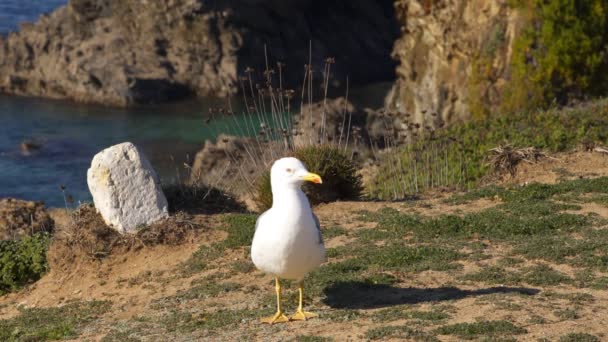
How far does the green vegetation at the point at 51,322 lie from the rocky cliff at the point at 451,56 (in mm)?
11686

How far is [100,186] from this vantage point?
1373cm

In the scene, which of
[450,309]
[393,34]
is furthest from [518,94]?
[393,34]

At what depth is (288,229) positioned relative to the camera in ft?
31.5

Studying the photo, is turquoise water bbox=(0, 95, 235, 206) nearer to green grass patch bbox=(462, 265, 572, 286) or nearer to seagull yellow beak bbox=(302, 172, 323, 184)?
green grass patch bbox=(462, 265, 572, 286)

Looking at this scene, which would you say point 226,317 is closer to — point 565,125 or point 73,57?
point 565,125

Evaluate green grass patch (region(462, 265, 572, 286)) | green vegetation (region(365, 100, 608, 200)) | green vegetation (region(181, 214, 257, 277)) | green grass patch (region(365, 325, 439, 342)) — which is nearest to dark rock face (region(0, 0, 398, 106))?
green vegetation (region(365, 100, 608, 200))

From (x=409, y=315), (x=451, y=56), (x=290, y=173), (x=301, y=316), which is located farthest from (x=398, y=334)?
(x=451, y=56)

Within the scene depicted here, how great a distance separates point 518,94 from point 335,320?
1415cm

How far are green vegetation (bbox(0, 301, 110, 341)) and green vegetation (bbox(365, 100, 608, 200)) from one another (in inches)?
231

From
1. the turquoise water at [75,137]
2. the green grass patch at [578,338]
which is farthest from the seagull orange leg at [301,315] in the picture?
the turquoise water at [75,137]

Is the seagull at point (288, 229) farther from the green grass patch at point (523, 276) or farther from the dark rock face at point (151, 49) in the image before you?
the dark rock face at point (151, 49)

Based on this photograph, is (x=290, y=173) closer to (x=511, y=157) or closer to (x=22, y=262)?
(x=22, y=262)

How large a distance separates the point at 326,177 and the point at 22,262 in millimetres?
4537

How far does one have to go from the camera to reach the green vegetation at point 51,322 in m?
11.1
